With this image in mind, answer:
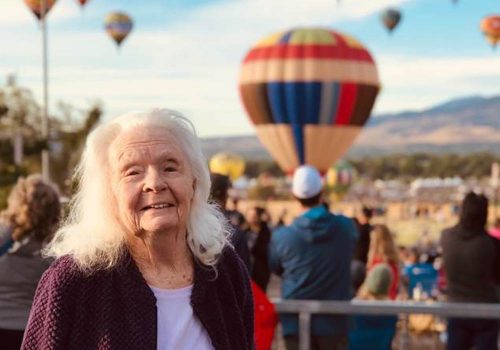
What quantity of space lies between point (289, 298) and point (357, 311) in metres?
0.46

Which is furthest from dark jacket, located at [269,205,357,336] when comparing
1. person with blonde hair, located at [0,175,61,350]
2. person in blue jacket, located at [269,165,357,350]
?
person with blonde hair, located at [0,175,61,350]

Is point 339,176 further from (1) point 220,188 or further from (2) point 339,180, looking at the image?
(1) point 220,188

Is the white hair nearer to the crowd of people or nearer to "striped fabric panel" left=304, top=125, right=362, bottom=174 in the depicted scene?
the crowd of people

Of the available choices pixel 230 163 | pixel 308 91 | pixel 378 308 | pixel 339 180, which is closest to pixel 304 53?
pixel 308 91

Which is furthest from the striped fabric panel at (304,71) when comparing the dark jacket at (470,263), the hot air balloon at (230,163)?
the dark jacket at (470,263)

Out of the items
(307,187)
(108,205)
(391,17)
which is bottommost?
(307,187)

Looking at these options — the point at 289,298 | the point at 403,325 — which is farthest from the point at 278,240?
the point at 403,325

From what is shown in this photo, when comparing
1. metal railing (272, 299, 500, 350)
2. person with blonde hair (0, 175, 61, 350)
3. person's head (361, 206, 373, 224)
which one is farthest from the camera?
person's head (361, 206, 373, 224)

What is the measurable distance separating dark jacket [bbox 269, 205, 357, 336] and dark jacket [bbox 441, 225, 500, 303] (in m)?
0.77

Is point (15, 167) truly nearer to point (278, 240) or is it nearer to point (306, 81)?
point (306, 81)

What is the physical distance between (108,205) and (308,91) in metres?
31.7

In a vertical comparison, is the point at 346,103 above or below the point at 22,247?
below

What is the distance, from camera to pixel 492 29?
2122 inches

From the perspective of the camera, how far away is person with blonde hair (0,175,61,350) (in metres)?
4.06
